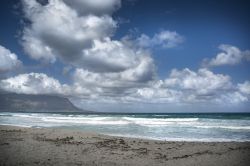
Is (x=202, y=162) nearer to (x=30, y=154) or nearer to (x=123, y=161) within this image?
(x=123, y=161)

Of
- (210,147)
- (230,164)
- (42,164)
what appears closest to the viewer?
(42,164)

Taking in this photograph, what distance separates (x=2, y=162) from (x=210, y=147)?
9682 mm

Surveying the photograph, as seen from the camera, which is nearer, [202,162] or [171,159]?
[202,162]

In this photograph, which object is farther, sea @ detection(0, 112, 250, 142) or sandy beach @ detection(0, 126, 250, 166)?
sea @ detection(0, 112, 250, 142)

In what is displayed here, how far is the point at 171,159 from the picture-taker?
10.2m

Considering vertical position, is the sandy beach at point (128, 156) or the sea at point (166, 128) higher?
the sandy beach at point (128, 156)

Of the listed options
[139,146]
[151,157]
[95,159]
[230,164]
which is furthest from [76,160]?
[230,164]

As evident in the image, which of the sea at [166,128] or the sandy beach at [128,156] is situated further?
the sea at [166,128]

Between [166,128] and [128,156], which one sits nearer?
[128,156]

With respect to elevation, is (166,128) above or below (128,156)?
below

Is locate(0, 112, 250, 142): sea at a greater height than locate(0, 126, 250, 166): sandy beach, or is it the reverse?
locate(0, 126, 250, 166): sandy beach

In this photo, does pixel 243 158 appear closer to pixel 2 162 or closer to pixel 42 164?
pixel 42 164

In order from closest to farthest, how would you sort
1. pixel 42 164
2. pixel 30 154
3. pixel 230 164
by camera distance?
1. pixel 42 164
2. pixel 230 164
3. pixel 30 154

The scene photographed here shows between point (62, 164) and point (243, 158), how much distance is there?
725 centimetres
